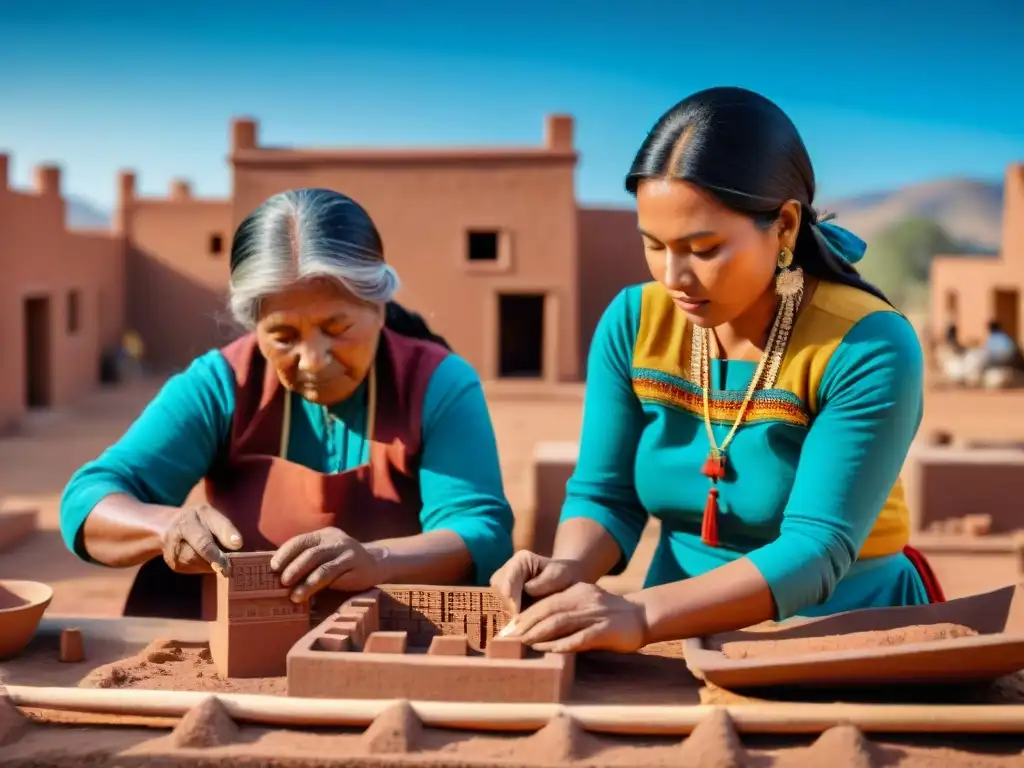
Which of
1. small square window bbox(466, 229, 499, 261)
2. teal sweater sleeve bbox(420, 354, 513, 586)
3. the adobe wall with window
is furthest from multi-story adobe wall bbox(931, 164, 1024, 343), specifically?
teal sweater sleeve bbox(420, 354, 513, 586)

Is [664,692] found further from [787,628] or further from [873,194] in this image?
[873,194]

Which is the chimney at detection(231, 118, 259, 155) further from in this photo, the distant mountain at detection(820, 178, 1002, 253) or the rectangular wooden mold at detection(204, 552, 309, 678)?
the distant mountain at detection(820, 178, 1002, 253)

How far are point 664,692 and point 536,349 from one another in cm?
1816

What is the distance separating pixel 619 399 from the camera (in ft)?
8.86

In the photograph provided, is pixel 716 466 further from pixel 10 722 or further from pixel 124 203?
pixel 124 203

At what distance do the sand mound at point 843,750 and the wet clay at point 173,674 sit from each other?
2.91 ft

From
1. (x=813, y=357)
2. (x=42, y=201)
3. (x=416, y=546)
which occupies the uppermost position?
(x=42, y=201)

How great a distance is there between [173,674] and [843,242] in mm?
1627

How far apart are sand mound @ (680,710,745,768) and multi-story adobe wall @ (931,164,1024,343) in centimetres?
1939

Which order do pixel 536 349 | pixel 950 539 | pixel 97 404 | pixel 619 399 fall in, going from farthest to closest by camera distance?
pixel 536 349, pixel 97 404, pixel 950 539, pixel 619 399

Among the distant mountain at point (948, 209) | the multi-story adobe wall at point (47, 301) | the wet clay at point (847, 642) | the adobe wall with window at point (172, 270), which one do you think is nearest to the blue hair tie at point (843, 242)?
the wet clay at point (847, 642)

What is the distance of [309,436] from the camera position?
10.2 ft

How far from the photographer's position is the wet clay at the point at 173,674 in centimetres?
220

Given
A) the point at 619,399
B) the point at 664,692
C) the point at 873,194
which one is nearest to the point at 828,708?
the point at 664,692
